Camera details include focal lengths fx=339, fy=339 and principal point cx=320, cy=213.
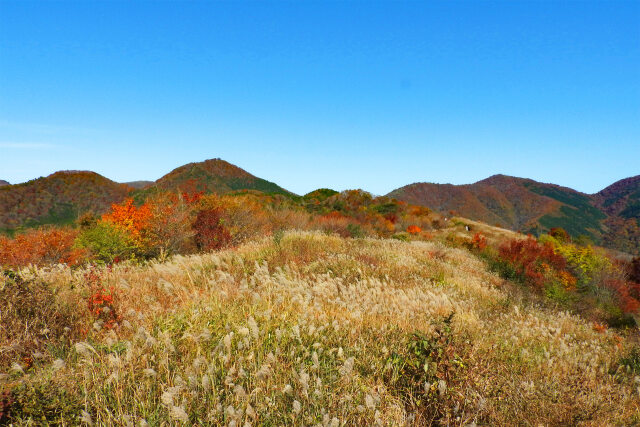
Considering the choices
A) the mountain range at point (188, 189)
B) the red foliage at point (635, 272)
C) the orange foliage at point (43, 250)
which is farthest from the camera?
the mountain range at point (188, 189)

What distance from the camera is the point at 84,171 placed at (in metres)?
67.0

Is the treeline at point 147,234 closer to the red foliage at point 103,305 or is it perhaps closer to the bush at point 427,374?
the red foliage at point 103,305

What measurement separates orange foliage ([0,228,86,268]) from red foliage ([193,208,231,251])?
13.9 feet

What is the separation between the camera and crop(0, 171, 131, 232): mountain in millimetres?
52719

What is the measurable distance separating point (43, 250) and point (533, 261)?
25.7m

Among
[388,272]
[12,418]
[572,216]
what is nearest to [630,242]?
[572,216]

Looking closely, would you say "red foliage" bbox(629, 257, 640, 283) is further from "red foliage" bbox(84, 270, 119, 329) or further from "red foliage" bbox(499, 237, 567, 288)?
"red foliage" bbox(84, 270, 119, 329)

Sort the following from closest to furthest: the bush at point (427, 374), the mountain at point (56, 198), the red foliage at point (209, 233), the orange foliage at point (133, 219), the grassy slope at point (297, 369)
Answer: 1. the grassy slope at point (297, 369)
2. the bush at point (427, 374)
3. the red foliage at point (209, 233)
4. the orange foliage at point (133, 219)
5. the mountain at point (56, 198)

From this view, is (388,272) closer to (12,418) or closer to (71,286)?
(71,286)

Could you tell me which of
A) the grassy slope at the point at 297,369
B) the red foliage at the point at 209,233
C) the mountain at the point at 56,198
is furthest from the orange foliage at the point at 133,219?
the mountain at the point at 56,198

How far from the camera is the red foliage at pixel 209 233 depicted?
44.5ft

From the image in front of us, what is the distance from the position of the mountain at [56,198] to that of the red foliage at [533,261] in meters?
52.0

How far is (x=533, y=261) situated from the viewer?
2111 cm

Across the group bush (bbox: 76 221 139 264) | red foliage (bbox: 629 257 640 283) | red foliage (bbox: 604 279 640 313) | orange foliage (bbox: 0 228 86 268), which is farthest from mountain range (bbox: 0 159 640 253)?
red foliage (bbox: 604 279 640 313)
